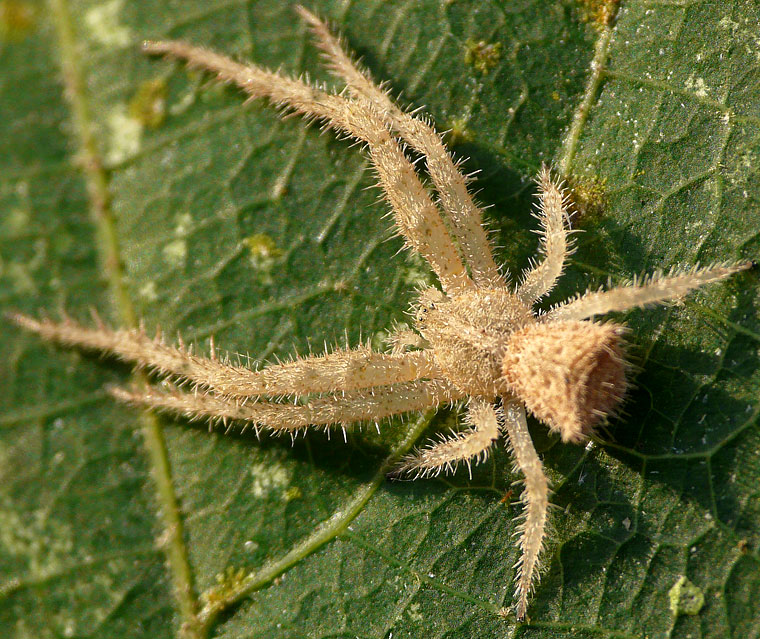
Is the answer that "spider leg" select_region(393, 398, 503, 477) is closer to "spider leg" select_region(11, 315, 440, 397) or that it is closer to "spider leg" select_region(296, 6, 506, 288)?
"spider leg" select_region(11, 315, 440, 397)

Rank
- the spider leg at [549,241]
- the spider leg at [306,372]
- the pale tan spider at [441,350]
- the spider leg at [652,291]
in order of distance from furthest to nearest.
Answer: the spider leg at [306,372] → the spider leg at [549,241] → the pale tan spider at [441,350] → the spider leg at [652,291]

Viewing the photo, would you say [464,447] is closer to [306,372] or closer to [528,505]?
[528,505]

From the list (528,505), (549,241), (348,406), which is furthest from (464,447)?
(549,241)

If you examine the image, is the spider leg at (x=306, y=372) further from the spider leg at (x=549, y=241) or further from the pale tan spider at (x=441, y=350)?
the spider leg at (x=549, y=241)

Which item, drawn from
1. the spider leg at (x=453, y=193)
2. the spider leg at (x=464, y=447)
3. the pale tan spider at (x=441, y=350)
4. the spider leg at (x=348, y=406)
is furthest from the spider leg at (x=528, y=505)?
the spider leg at (x=453, y=193)

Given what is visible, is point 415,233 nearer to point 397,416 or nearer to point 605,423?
point 397,416

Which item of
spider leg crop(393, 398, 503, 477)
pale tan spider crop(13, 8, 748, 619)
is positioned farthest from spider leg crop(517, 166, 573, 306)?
spider leg crop(393, 398, 503, 477)
